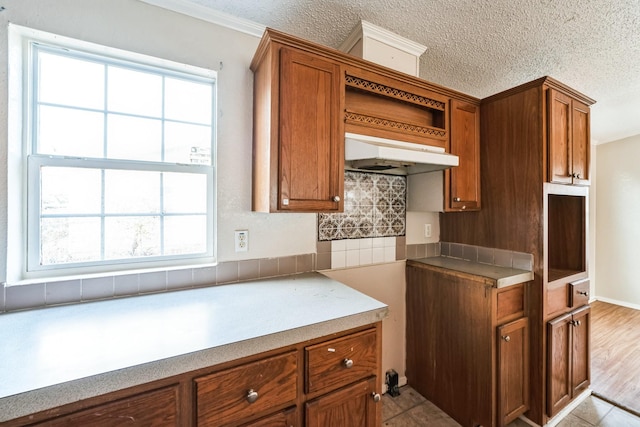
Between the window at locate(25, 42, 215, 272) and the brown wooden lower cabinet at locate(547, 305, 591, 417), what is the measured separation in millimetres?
2271

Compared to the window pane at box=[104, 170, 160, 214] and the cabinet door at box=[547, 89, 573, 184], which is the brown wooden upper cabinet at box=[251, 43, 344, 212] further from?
the cabinet door at box=[547, 89, 573, 184]

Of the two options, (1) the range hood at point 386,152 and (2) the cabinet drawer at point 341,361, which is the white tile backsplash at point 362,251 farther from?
(2) the cabinet drawer at point 341,361

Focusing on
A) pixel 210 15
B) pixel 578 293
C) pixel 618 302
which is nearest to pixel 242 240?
pixel 210 15

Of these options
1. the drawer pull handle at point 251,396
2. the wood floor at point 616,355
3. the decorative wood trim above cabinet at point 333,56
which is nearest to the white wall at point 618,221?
the wood floor at point 616,355

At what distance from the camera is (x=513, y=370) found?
1.69 m

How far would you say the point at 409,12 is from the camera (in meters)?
1.43

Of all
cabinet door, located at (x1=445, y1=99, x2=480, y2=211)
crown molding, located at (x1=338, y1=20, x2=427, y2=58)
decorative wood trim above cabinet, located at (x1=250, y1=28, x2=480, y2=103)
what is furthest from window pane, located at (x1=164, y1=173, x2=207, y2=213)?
cabinet door, located at (x1=445, y1=99, x2=480, y2=211)

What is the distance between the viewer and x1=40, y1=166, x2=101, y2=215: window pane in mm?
1235

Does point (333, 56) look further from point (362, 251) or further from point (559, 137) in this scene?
point (559, 137)

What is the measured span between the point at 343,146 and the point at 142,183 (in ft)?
3.55

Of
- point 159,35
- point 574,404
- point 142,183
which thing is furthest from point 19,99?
point 574,404

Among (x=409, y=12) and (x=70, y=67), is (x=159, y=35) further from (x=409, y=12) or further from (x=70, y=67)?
(x=409, y=12)

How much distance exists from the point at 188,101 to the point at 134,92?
0.25 metres

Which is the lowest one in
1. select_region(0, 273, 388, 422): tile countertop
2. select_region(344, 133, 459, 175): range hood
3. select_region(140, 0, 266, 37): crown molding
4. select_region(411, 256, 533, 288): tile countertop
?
select_region(0, 273, 388, 422): tile countertop
